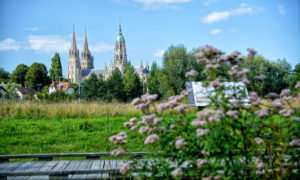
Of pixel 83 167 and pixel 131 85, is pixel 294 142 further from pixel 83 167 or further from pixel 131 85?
pixel 131 85

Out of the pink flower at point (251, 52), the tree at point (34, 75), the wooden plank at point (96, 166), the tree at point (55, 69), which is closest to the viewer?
the pink flower at point (251, 52)

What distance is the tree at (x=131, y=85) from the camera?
6001cm

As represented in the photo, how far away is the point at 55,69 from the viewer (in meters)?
84.3

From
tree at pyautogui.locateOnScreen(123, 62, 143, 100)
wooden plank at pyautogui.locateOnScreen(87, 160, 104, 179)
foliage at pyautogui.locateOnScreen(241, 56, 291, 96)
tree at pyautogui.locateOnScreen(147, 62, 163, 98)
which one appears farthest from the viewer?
tree at pyautogui.locateOnScreen(123, 62, 143, 100)

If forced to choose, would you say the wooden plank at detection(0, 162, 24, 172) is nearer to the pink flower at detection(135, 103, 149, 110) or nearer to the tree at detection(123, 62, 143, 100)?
the pink flower at detection(135, 103, 149, 110)

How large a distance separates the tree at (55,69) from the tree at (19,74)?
8627 mm

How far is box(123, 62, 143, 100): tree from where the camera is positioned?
6001cm

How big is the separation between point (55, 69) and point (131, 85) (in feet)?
113

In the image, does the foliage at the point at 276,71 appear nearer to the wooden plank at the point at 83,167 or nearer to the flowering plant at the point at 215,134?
the wooden plank at the point at 83,167

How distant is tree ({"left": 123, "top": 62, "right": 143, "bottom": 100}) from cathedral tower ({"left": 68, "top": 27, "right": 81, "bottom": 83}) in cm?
8004

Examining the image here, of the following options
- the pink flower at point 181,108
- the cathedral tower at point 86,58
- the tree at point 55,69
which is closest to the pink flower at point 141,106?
the pink flower at point 181,108

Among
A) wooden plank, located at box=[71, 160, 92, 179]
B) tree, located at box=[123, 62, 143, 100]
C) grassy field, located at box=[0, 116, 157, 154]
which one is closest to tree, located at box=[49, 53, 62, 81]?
tree, located at box=[123, 62, 143, 100]

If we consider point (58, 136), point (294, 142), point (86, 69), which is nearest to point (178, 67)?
point (58, 136)

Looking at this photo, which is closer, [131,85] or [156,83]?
[156,83]
